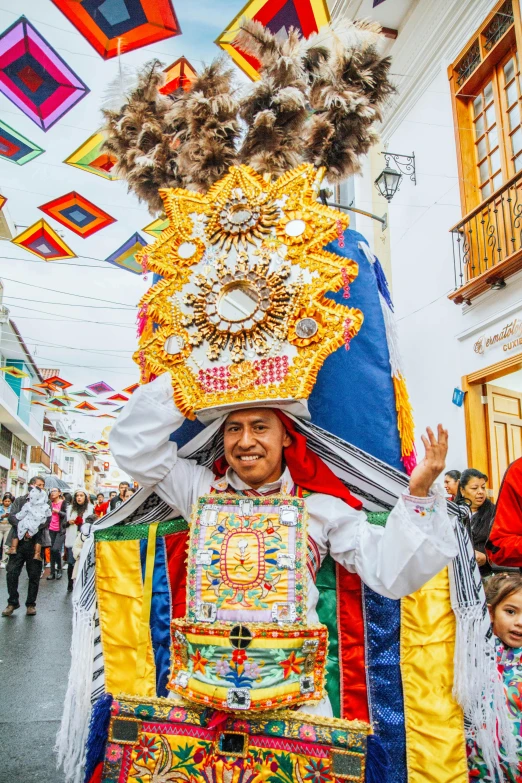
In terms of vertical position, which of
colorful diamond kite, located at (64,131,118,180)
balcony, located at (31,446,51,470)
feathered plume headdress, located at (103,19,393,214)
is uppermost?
balcony, located at (31,446,51,470)

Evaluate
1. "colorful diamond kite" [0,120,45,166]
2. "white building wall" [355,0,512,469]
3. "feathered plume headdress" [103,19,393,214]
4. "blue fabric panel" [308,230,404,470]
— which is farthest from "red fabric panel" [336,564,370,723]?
"white building wall" [355,0,512,469]

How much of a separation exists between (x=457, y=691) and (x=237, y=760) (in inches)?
32.9

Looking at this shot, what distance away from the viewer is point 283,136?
9.02ft

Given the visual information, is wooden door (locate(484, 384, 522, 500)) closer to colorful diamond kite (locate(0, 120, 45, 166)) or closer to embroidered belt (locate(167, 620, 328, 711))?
colorful diamond kite (locate(0, 120, 45, 166))

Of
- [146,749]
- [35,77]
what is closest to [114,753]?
[146,749]

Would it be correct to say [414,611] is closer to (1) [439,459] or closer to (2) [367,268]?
(1) [439,459]

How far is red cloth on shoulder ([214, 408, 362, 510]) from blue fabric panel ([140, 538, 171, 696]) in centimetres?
67

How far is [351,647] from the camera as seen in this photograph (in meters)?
2.42

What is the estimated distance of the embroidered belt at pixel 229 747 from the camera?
189cm

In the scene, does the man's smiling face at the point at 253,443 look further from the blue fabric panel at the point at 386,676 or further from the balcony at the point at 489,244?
the balcony at the point at 489,244

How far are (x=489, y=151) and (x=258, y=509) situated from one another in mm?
7464

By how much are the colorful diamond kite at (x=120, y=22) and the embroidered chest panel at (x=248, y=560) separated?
10.2ft

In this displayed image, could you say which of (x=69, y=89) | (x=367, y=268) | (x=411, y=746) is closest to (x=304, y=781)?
(x=411, y=746)

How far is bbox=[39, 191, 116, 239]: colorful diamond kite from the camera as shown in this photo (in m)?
5.94
